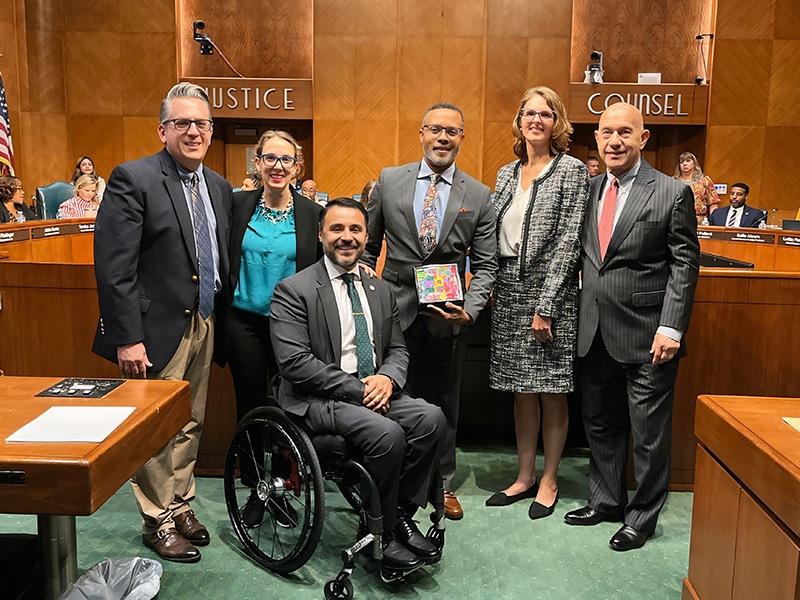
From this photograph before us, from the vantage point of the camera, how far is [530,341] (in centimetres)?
301

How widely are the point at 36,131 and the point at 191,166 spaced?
9931 millimetres

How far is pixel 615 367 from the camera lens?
2920 mm

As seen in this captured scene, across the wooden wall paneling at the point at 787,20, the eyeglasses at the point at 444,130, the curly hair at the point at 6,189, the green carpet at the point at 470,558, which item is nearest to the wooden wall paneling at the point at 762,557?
the green carpet at the point at 470,558

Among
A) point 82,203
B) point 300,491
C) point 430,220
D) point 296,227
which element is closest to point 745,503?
point 300,491

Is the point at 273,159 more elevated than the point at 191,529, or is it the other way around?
the point at 273,159

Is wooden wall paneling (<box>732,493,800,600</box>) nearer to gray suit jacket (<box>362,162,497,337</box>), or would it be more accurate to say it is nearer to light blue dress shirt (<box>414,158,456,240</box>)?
gray suit jacket (<box>362,162,497,337</box>)

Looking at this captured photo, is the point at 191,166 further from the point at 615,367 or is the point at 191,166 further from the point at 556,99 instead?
the point at 615,367

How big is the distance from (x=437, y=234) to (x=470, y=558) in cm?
124

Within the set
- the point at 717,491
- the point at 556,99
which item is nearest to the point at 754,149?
the point at 556,99

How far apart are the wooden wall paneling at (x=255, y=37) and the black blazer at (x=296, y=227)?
944cm

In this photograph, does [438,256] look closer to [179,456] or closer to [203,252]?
[203,252]

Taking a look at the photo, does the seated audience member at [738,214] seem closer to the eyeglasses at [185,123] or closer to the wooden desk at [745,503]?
the wooden desk at [745,503]

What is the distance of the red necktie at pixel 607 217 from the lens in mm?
2816

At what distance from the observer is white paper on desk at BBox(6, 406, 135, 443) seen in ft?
5.45
